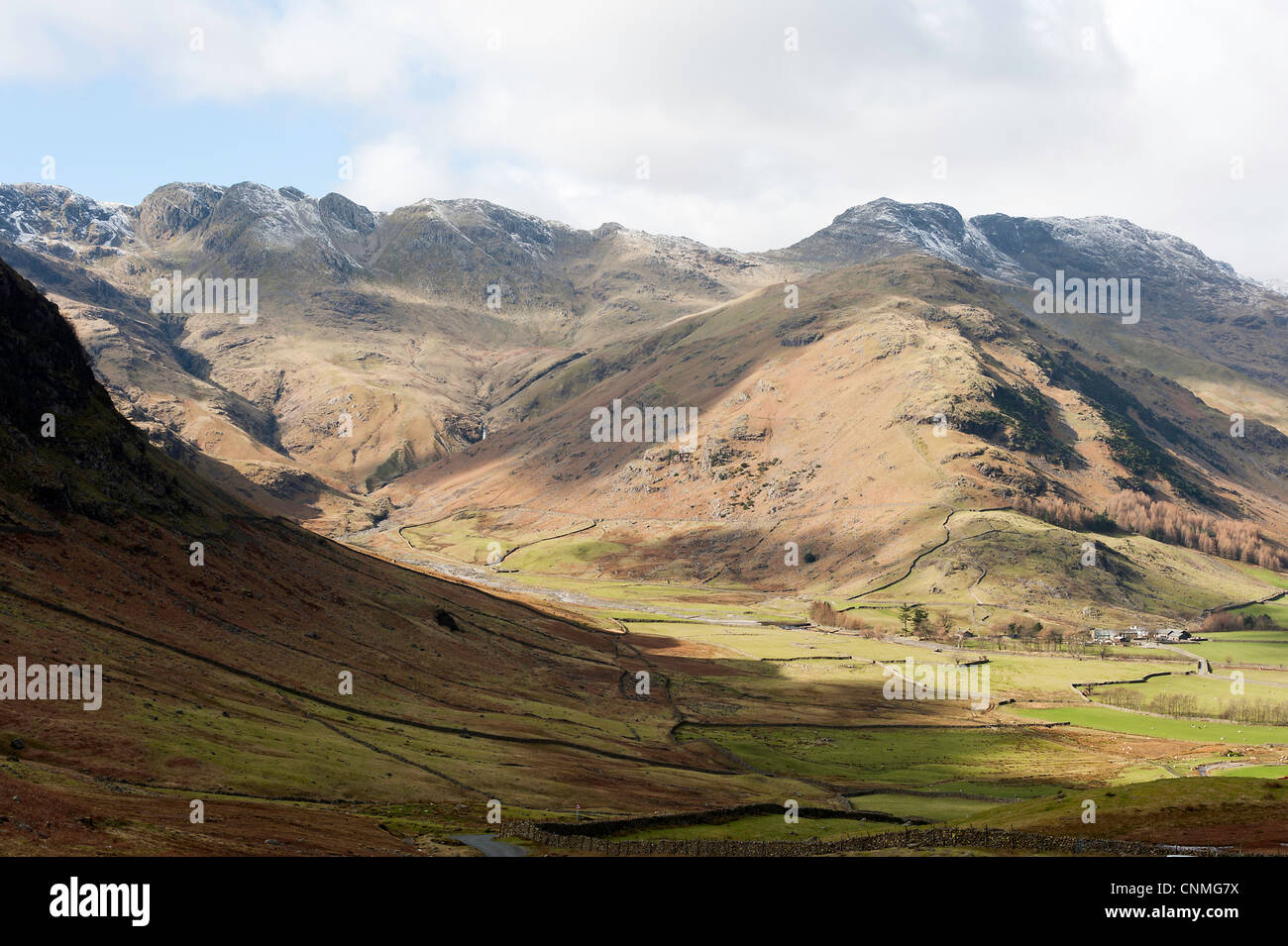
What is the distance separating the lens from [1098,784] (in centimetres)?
10638

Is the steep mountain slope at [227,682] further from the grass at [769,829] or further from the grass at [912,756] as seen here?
the grass at [912,756]

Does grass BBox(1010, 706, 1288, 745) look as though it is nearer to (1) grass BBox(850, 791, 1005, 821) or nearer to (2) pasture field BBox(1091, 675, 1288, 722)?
(2) pasture field BBox(1091, 675, 1288, 722)

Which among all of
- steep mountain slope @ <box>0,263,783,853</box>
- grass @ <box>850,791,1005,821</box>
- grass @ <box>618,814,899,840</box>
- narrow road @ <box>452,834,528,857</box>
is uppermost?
steep mountain slope @ <box>0,263,783,853</box>

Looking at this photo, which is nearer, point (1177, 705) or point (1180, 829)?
point (1180, 829)

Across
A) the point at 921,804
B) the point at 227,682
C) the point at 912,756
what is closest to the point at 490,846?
the point at 227,682

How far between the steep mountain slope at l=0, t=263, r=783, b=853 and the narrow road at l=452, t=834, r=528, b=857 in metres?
4.85

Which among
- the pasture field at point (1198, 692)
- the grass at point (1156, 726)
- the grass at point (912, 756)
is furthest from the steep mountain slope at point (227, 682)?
the pasture field at point (1198, 692)

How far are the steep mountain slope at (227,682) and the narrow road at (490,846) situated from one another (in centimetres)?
485

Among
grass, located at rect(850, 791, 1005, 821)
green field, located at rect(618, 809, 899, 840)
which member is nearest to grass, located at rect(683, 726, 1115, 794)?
grass, located at rect(850, 791, 1005, 821)

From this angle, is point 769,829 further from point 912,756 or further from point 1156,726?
point 1156,726

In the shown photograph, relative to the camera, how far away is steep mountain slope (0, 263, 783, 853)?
5531 cm
